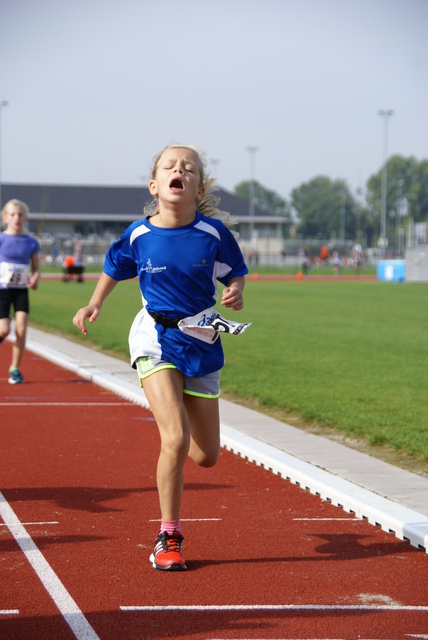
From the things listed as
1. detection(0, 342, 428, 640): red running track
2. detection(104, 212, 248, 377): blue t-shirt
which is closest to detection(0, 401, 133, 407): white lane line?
detection(0, 342, 428, 640): red running track

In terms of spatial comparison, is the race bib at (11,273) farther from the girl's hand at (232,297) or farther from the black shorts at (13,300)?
the girl's hand at (232,297)

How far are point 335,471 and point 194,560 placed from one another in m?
2.14

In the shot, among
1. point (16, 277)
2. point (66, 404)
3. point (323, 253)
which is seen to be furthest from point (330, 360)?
point (323, 253)

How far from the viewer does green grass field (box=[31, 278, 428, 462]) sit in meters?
9.56

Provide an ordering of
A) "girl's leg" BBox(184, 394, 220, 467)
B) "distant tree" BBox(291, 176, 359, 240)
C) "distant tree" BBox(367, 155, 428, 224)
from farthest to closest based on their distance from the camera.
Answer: "distant tree" BBox(291, 176, 359, 240) → "distant tree" BBox(367, 155, 428, 224) → "girl's leg" BBox(184, 394, 220, 467)

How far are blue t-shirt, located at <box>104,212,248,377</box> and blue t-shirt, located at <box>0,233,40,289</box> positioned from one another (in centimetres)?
687

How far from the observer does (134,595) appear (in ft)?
15.0

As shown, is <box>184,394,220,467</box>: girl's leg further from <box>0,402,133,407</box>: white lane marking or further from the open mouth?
<box>0,402,133,407</box>: white lane marking

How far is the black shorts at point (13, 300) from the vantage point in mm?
12047

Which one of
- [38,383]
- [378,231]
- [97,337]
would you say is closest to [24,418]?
[38,383]

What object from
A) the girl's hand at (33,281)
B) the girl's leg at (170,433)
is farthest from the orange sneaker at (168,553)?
the girl's hand at (33,281)

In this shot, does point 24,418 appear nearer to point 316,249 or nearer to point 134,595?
point 134,595

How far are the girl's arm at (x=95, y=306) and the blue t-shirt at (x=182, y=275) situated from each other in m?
0.30

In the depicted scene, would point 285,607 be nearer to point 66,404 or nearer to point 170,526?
point 170,526
